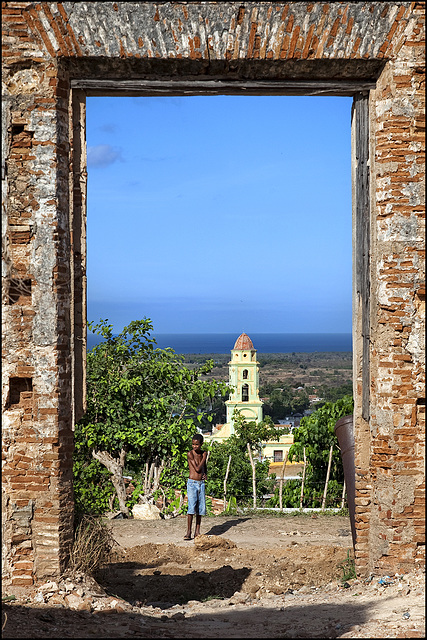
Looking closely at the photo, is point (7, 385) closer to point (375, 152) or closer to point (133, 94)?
point (133, 94)

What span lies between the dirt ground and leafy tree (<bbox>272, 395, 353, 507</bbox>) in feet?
7.33

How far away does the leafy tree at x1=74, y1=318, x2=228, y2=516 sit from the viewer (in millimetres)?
10453

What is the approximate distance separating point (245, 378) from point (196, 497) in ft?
137

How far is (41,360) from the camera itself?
5.53m

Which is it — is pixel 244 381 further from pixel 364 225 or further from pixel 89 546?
pixel 364 225

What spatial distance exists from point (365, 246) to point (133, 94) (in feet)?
8.76

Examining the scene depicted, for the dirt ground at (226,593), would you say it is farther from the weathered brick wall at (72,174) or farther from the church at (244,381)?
the church at (244,381)

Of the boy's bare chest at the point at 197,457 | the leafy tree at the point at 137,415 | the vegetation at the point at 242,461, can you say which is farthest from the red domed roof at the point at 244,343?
the boy's bare chest at the point at 197,457

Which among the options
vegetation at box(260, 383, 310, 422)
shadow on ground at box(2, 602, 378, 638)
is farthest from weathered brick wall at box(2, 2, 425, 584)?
vegetation at box(260, 383, 310, 422)

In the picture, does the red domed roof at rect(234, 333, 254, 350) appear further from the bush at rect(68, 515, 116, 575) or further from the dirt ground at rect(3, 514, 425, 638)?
the bush at rect(68, 515, 116, 575)

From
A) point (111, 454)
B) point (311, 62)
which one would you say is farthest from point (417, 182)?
point (111, 454)

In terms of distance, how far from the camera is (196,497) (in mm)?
8406

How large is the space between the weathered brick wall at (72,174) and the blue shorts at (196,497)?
3009 millimetres

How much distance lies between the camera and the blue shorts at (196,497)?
8.40 metres
